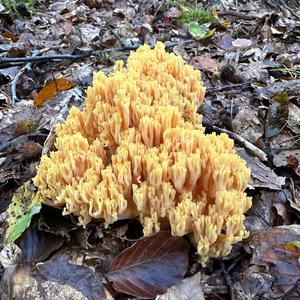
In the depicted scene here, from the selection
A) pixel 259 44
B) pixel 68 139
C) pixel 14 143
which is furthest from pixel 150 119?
pixel 259 44

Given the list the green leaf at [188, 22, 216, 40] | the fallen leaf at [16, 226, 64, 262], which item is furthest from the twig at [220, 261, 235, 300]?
the green leaf at [188, 22, 216, 40]

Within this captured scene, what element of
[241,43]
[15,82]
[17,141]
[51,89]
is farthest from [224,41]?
[17,141]

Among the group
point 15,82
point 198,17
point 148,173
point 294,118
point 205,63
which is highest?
point 148,173

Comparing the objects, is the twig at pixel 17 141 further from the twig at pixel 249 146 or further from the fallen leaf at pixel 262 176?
the fallen leaf at pixel 262 176

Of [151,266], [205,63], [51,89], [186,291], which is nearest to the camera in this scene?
[186,291]

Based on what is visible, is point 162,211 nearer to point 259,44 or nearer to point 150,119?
point 150,119

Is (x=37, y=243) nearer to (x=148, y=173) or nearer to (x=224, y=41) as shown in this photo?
(x=148, y=173)

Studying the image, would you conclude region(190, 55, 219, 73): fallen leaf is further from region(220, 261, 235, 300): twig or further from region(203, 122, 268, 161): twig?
region(220, 261, 235, 300): twig
